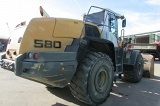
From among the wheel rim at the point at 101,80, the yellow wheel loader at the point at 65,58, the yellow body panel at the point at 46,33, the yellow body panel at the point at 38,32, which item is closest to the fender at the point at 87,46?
the yellow wheel loader at the point at 65,58

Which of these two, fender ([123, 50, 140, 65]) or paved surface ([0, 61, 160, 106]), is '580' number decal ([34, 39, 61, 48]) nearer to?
paved surface ([0, 61, 160, 106])

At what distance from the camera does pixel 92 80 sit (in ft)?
15.0

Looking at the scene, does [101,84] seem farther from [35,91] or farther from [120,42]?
[120,42]

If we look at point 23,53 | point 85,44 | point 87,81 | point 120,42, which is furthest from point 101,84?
point 120,42

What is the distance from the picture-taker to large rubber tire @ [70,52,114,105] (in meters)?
4.40

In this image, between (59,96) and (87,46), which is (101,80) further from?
(59,96)

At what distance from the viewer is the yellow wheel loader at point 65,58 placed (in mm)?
3908

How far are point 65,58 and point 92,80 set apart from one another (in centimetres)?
88

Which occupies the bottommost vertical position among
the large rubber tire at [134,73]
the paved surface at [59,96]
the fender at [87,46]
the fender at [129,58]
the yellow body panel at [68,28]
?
the paved surface at [59,96]

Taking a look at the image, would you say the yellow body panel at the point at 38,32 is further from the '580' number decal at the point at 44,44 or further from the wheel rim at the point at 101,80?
the wheel rim at the point at 101,80

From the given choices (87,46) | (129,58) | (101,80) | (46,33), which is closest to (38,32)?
(46,33)

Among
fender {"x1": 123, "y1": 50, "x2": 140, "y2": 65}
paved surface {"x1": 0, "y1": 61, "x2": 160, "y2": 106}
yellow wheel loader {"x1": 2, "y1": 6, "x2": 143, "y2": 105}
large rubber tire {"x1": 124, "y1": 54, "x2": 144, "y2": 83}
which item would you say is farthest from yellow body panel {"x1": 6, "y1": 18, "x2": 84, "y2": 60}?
large rubber tire {"x1": 124, "y1": 54, "x2": 144, "y2": 83}

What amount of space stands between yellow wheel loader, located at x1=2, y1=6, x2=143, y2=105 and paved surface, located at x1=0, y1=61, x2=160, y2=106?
0.60 m

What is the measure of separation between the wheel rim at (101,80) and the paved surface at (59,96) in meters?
0.41
